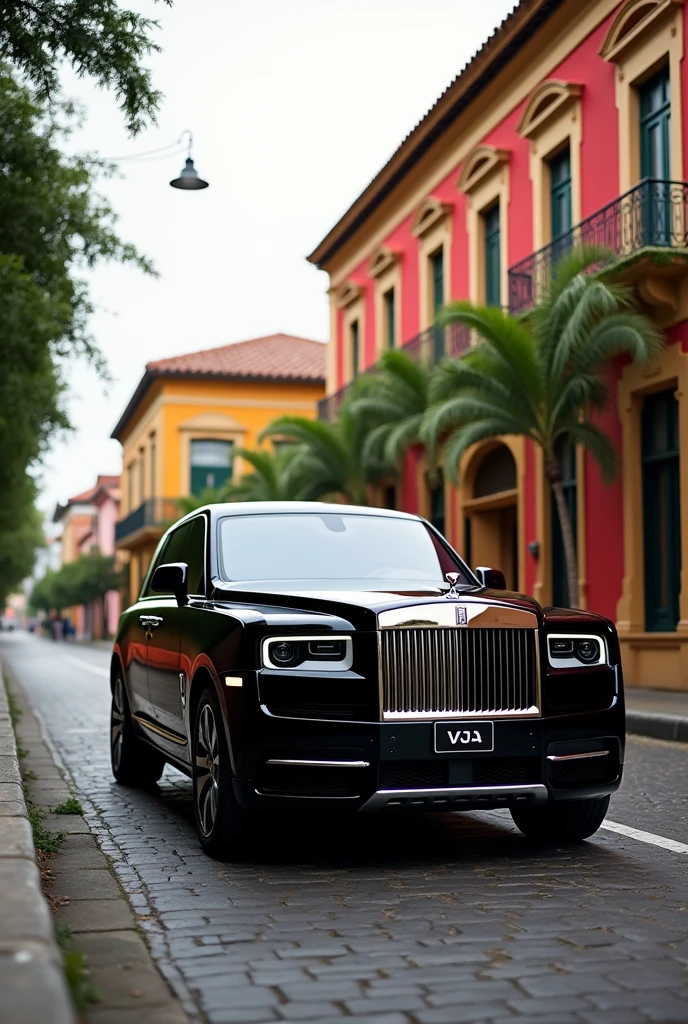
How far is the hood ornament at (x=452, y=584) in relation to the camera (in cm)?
636

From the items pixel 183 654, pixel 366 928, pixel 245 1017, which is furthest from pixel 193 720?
pixel 245 1017

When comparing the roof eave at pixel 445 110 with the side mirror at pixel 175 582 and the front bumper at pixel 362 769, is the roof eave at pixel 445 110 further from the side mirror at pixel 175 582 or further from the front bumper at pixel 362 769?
the front bumper at pixel 362 769

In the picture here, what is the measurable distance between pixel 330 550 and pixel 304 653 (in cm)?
145

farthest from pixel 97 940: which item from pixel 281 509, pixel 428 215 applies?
pixel 428 215

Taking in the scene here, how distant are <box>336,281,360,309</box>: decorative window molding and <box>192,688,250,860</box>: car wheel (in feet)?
86.5

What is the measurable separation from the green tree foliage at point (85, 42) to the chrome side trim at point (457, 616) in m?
4.93

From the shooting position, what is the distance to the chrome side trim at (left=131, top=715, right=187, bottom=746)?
7.25 meters

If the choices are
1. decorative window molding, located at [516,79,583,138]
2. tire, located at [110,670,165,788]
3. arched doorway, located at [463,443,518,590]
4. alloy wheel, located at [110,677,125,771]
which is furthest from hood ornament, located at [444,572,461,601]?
arched doorway, located at [463,443,518,590]

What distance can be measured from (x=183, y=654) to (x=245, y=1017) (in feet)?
11.1

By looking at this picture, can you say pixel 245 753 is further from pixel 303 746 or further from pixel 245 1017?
pixel 245 1017

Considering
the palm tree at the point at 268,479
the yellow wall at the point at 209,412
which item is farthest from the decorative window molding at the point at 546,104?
the yellow wall at the point at 209,412

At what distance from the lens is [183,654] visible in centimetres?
713

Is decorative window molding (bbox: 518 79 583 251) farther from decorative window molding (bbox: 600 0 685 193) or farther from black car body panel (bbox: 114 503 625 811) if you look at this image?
black car body panel (bbox: 114 503 625 811)

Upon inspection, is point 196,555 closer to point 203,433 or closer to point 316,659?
point 316,659
